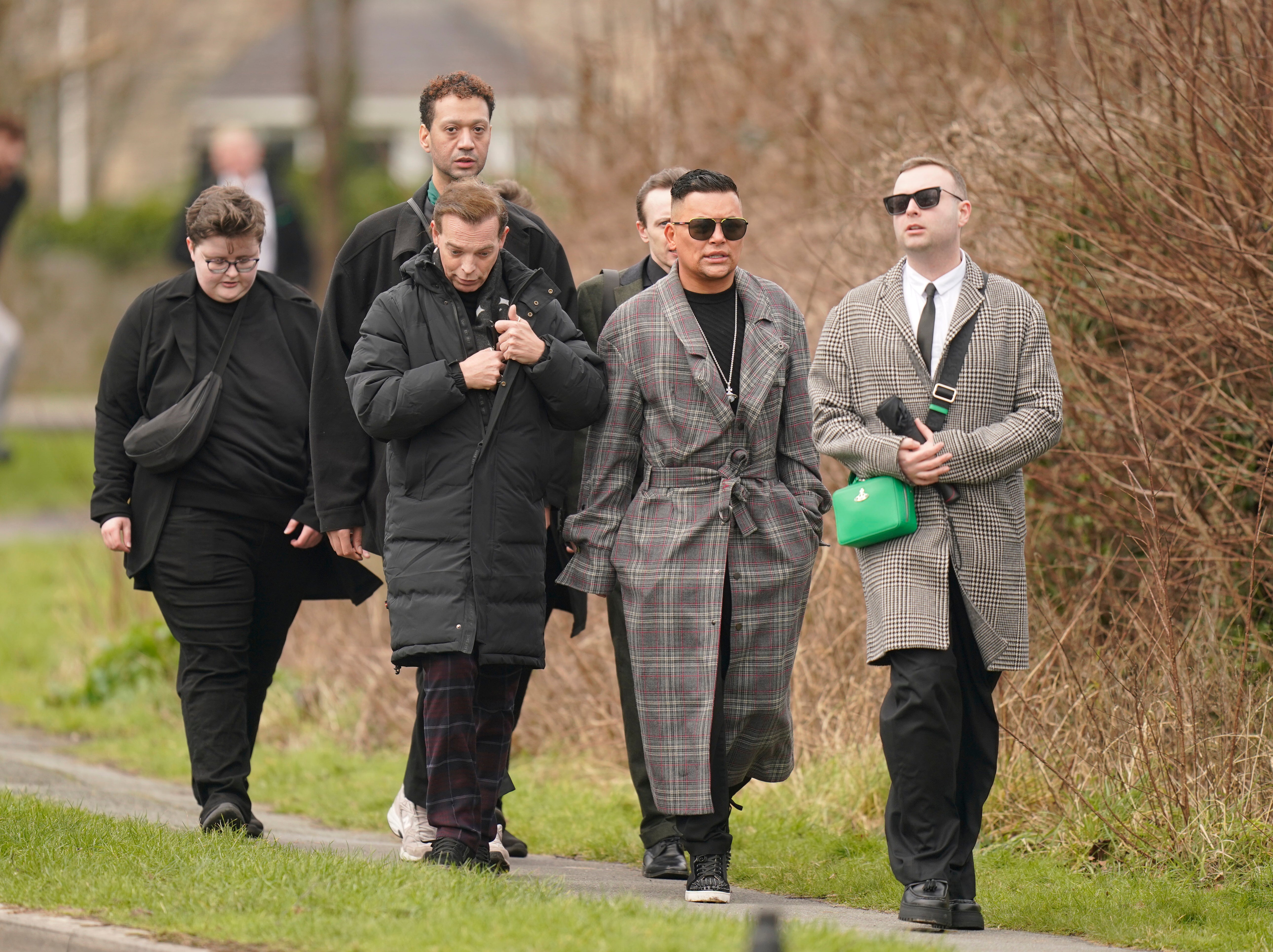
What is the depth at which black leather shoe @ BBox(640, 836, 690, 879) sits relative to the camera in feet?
21.2

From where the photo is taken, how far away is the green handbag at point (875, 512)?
564cm

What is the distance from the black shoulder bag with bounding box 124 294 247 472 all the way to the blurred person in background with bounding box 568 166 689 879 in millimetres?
1329

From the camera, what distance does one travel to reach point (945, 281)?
5887 millimetres

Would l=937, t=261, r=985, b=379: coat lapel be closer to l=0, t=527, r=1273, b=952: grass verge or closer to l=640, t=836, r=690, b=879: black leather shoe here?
l=0, t=527, r=1273, b=952: grass verge

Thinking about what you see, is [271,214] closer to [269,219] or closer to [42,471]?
[269,219]

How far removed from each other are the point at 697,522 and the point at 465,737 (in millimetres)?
1002

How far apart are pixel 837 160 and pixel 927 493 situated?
3.17 metres

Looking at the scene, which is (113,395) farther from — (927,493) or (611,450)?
(927,493)

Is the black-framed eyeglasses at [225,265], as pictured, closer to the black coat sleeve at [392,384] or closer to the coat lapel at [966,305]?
the black coat sleeve at [392,384]

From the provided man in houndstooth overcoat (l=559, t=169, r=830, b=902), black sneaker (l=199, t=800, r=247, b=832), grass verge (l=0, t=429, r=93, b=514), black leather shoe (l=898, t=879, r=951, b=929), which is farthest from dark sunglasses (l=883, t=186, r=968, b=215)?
grass verge (l=0, t=429, r=93, b=514)

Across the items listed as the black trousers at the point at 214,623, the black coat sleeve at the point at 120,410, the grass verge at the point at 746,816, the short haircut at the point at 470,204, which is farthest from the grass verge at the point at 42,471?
the short haircut at the point at 470,204

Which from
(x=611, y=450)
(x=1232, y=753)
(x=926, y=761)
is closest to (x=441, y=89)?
(x=611, y=450)

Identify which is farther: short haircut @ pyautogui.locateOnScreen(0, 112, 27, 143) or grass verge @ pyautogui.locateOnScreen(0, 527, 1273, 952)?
short haircut @ pyautogui.locateOnScreen(0, 112, 27, 143)

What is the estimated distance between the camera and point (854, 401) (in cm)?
591
